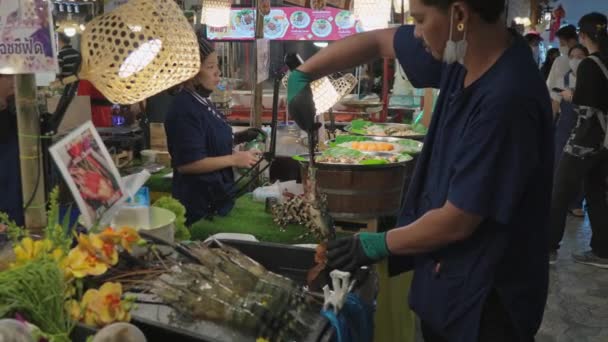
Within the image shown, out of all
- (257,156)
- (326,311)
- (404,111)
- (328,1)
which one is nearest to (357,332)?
(326,311)

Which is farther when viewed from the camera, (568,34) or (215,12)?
(568,34)

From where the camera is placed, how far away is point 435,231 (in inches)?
62.2

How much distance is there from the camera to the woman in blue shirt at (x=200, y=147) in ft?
10.8

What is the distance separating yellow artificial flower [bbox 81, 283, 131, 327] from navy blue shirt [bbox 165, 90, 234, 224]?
1.84 meters

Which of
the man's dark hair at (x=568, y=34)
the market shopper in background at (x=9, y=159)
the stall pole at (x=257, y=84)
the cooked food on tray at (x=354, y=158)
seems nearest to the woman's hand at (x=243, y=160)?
the cooked food on tray at (x=354, y=158)

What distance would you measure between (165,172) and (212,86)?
165 centimetres

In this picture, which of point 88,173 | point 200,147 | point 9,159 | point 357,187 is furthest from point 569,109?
point 88,173

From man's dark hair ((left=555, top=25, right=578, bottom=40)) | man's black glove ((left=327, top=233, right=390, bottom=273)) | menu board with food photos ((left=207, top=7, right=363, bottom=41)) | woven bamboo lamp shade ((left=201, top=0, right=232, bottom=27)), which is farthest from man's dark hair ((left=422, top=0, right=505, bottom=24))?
man's dark hair ((left=555, top=25, right=578, bottom=40))

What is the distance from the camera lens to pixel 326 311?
1393 mm

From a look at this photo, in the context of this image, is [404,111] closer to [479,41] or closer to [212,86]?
[212,86]

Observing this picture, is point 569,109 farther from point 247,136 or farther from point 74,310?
point 74,310

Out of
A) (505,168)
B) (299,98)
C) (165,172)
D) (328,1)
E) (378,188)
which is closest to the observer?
(505,168)

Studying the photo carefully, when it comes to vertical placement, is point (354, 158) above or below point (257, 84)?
below

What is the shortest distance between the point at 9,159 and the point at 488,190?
213 centimetres
